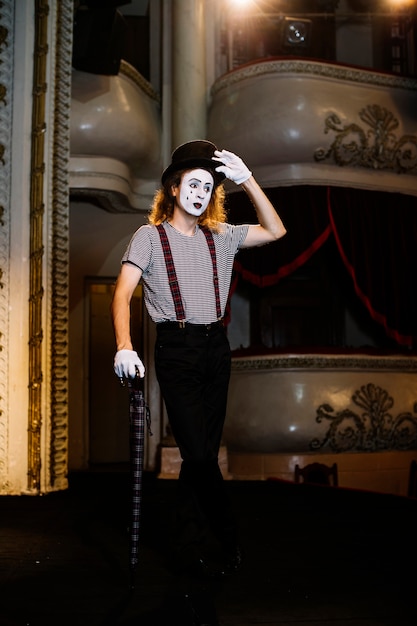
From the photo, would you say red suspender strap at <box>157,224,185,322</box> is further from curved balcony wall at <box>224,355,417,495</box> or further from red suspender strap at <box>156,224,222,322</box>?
curved balcony wall at <box>224,355,417,495</box>

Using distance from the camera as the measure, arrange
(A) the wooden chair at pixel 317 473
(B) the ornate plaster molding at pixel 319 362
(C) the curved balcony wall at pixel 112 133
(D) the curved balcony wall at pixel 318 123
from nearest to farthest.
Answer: (A) the wooden chair at pixel 317 473, (B) the ornate plaster molding at pixel 319 362, (C) the curved balcony wall at pixel 112 133, (D) the curved balcony wall at pixel 318 123

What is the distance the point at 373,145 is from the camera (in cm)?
812

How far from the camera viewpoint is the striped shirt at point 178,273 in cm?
285

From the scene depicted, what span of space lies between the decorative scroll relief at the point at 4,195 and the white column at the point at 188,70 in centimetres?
313

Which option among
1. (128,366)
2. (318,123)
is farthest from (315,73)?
(128,366)

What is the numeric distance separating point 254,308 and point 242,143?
1935 mm

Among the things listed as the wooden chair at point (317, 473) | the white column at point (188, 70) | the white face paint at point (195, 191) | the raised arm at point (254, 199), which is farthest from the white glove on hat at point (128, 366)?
the white column at point (188, 70)

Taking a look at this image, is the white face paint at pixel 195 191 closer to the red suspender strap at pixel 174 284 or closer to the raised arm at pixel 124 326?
the red suspender strap at pixel 174 284

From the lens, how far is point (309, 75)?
7.98 meters

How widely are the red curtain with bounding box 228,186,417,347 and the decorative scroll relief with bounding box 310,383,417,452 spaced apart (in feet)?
2.37

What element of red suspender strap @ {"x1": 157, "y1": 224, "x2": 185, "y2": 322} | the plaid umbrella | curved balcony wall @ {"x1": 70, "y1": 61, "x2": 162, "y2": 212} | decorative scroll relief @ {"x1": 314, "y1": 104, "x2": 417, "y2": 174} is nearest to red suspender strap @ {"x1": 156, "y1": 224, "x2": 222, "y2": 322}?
red suspender strap @ {"x1": 157, "y1": 224, "x2": 185, "y2": 322}

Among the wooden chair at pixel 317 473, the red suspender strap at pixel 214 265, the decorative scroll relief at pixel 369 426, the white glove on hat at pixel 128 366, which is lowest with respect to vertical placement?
the wooden chair at pixel 317 473

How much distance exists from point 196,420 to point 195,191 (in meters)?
0.86

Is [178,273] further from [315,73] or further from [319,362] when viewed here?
[315,73]
